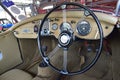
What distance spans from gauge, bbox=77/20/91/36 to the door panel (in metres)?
0.99

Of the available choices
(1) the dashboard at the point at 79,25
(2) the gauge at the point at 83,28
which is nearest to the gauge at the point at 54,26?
(1) the dashboard at the point at 79,25

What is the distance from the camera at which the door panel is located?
7.06 ft

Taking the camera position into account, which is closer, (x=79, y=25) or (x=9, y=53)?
(x=79, y=25)

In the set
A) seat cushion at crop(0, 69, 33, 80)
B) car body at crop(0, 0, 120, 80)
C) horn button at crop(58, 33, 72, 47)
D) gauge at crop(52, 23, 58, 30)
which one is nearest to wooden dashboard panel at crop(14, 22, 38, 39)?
car body at crop(0, 0, 120, 80)

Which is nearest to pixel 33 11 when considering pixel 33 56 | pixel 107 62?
pixel 33 56

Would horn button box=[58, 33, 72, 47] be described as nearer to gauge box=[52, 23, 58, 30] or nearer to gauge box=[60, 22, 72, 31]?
gauge box=[60, 22, 72, 31]

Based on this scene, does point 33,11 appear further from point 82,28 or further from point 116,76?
point 116,76

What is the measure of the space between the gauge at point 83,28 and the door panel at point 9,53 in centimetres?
99

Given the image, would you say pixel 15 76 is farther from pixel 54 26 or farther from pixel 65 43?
pixel 65 43

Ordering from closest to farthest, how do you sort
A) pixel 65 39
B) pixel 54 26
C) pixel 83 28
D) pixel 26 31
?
pixel 65 39 < pixel 83 28 < pixel 54 26 < pixel 26 31

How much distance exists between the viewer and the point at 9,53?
2.22 metres

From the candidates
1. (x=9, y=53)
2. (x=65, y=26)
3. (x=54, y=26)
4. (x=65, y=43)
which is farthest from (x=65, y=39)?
(x=9, y=53)

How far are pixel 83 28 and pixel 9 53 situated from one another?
3.45ft

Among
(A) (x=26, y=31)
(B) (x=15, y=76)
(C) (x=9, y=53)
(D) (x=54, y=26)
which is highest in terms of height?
(D) (x=54, y=26)
